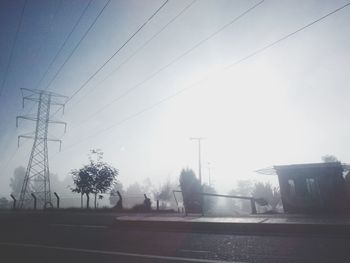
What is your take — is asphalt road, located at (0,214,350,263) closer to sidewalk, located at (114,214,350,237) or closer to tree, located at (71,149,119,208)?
sidewalk, located at (114,214,350,237)

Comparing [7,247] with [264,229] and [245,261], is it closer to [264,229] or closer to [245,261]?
[245,261]

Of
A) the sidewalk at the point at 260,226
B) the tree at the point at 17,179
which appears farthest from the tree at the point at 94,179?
the tree at the point at 17,179

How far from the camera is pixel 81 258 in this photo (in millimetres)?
5594

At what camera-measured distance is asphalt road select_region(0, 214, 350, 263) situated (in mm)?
5180

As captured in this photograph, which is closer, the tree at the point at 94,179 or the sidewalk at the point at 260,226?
the sidewalk at the point at 260,226

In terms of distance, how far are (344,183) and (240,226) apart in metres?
13.0

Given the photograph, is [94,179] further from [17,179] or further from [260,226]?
[17,179]

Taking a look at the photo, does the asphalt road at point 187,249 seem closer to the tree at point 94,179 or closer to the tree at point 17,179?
the tree at point 94,179

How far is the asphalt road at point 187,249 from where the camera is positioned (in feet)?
17.0

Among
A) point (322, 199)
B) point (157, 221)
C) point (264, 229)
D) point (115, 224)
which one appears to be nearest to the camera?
point (264, 229)

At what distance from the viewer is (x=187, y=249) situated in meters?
6.11

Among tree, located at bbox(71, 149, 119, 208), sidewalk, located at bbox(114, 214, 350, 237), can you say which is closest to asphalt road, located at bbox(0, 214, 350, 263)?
sidewalk, located at bbox(114, 214, 350, 237)

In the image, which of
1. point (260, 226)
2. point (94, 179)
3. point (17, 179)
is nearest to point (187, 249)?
point (260, 226)

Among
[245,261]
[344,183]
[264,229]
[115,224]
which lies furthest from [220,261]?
[344,183]
